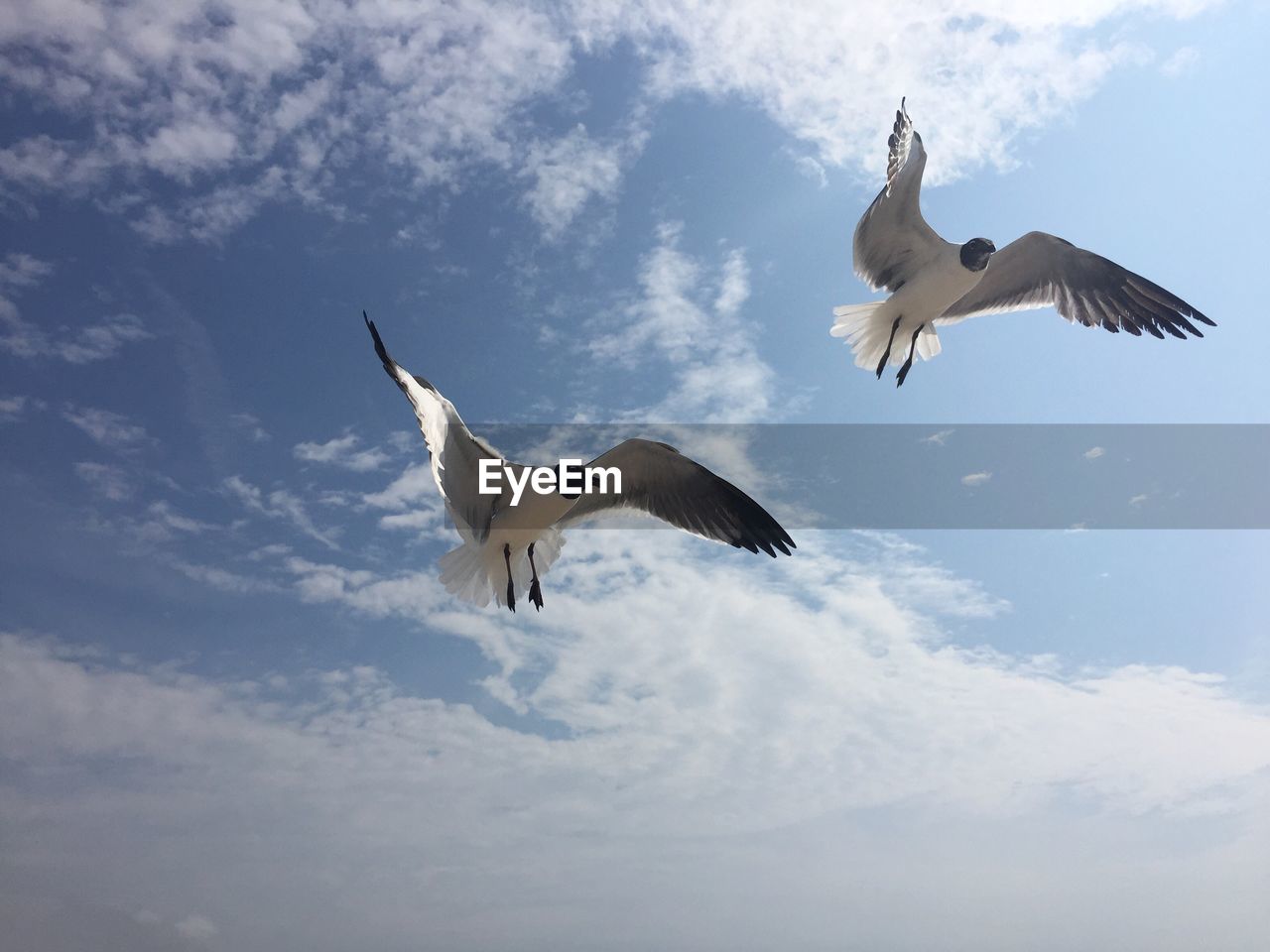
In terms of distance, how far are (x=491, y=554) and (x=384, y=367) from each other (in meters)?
1.21

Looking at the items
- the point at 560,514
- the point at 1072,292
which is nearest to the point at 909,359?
the point at 1072,292

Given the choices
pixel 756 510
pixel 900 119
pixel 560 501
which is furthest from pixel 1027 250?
pixel 560 501

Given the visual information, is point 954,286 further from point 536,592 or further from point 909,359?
point 536,592

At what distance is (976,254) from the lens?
541cm

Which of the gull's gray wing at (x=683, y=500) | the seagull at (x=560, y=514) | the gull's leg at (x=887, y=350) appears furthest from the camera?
the gull's leg at (x=887, y=350)

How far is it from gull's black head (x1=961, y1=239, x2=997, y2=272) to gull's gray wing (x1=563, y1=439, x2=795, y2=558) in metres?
1.91

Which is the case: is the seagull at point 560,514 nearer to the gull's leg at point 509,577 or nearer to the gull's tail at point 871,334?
the gull's leg at point 509,577

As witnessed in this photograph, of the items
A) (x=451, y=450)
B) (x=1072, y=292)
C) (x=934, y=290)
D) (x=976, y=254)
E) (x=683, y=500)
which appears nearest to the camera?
(x=451, y=450)

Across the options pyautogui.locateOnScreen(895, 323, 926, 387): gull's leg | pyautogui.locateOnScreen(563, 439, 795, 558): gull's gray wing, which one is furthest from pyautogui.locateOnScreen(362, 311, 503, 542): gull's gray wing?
pyautogui.locateOnScreen(895, 323, 926, 387): gull's leg

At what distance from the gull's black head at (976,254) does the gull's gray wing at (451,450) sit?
110 inches

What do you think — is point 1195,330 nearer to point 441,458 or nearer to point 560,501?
point 560,501

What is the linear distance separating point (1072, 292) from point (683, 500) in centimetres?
272

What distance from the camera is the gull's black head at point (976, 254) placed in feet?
17.7

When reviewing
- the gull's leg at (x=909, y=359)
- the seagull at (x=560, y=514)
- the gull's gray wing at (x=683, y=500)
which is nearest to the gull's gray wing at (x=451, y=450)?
the seagull at (x=560, y=514)
